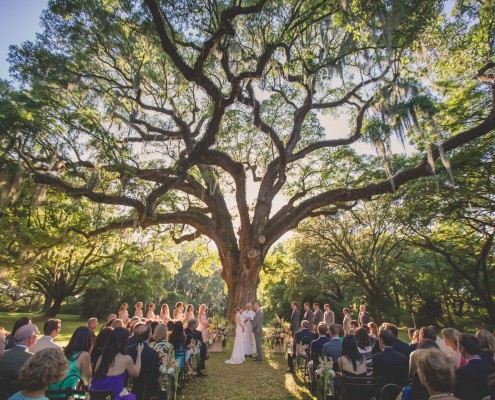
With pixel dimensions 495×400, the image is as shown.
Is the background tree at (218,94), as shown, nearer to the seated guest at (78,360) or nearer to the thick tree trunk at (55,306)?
the seated guest at (78,360)

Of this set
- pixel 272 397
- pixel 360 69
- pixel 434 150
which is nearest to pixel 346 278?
pixel 434 150

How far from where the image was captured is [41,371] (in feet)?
6.42

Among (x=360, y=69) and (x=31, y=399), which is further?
(x=360, y=69)

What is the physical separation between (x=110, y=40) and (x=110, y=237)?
9471mm

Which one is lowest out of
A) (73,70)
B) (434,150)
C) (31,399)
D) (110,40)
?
(31,399)

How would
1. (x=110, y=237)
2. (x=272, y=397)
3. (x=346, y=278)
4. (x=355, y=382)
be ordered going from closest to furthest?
(x=355, y=382) → (x=272, y=397) → (x=110, y=237) → (x=346, y=278)

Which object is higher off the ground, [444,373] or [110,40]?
[110,40]

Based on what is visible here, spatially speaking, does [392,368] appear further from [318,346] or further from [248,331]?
[248,331]

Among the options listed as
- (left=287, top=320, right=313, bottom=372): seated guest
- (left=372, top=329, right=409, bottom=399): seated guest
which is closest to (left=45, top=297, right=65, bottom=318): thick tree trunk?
(left=287, top=320, right=313, bottom=372): seated guest

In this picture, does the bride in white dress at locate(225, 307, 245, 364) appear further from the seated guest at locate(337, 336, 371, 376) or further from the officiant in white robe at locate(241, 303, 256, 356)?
the seated guest at locate(337, 336, 371, 376)

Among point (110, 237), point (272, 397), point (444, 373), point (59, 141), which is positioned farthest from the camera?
point (110, 237)

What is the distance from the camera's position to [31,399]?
1.91 metres

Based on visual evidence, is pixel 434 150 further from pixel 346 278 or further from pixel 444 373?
pixel 346 278

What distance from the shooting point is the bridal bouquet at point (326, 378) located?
4270 mm
